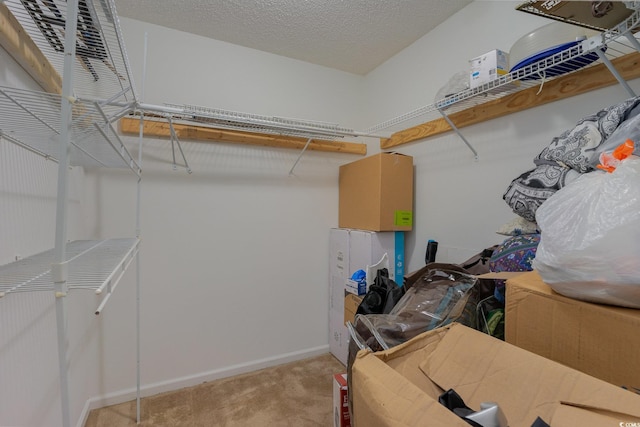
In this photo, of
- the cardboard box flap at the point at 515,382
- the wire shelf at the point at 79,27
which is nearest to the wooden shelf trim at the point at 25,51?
the wire shelf at the point at 79,27

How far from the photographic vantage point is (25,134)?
3.14 ft

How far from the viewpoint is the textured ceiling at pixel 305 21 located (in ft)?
5.97

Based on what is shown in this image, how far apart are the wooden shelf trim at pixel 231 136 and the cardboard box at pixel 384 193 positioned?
0.37 metres

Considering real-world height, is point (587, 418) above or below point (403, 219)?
below

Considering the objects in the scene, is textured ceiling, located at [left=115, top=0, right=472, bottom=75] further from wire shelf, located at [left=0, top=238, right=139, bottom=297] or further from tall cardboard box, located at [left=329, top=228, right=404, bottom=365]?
wire shelf, located at [left=0, top=238, right=139, bottom=297]

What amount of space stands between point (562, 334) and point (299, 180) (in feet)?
6.51

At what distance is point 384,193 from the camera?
2.06 m

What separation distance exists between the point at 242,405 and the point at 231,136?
1.87m

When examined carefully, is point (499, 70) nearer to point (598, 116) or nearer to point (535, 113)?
point (535, 113)

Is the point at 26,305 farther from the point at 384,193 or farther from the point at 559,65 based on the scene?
the point at 559,65

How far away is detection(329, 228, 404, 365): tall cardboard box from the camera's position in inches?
83.0

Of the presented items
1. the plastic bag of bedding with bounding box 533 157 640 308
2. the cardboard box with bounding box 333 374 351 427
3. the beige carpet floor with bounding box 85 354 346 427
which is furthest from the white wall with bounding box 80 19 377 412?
the plastic bag of bedding with bounding box 533 157 640 308

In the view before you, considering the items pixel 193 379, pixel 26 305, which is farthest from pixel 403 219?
pixel 26 305

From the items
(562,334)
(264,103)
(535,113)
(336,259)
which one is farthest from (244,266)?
(535,113)
